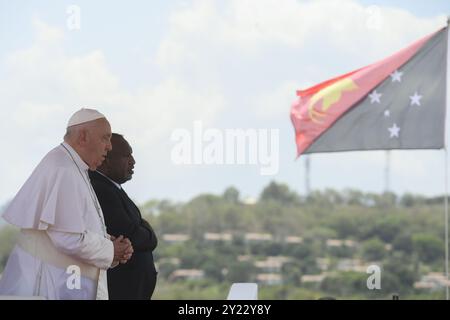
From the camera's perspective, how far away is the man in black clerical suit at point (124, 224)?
5434mm

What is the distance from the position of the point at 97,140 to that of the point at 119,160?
71 centimetres

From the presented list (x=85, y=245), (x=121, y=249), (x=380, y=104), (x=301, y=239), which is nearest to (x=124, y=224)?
(x=121, y=249)

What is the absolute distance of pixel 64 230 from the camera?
4680 millimetres

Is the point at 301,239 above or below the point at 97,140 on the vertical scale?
below

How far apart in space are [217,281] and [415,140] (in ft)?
118

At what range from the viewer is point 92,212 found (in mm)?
4844

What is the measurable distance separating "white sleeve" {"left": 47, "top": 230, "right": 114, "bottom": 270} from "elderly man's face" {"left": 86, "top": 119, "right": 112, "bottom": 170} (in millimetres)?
377

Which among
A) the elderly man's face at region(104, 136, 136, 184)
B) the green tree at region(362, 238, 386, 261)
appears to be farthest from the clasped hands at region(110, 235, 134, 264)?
the green tree at region(362, 238, 386, 261)

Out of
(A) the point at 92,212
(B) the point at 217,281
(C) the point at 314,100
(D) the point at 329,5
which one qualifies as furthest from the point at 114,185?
(D) the point at 329,5

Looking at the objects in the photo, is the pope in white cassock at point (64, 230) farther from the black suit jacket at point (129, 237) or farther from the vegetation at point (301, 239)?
the vegetation at point (301, 239)

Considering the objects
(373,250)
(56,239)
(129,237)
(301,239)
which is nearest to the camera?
(56,239)

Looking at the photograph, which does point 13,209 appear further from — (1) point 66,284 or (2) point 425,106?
(2) point 425,106

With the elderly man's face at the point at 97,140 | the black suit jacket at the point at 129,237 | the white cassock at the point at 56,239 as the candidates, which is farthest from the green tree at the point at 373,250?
the white cassock at the point at 56,239

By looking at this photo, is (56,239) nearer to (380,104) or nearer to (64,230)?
(64,230)
